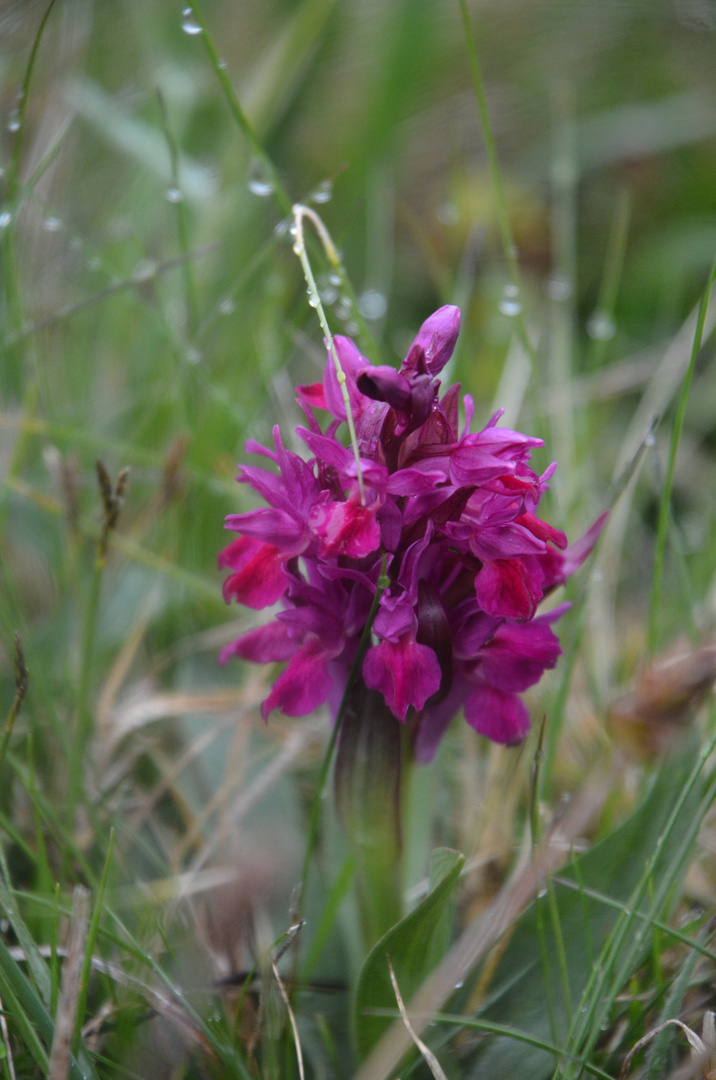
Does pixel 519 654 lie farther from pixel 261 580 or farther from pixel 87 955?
pixel 87 955

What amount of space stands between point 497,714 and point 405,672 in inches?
5.5

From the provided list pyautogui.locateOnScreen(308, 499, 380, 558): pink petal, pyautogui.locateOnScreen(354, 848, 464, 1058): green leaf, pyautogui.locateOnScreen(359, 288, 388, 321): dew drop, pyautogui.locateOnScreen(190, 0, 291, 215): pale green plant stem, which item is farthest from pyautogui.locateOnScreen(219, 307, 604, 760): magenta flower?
pyautogui.locateOnScreen(359, 288, 388, 321): dew drop

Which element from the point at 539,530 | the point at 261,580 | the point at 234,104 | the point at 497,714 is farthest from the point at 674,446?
the point at 234,104

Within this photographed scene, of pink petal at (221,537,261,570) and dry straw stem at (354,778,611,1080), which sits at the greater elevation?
pink petal at (221,537,261,570)

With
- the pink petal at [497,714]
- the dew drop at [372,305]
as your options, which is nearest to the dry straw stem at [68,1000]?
the pink petal at [497,714]

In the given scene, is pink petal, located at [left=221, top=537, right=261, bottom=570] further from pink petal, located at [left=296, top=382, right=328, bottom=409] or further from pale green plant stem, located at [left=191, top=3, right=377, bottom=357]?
pale green plant stem, located at [left=191, top=3, right=377, bottom=357]

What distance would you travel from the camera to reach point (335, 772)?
835mm

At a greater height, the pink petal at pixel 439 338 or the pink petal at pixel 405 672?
the pink petal at pixel 439 338

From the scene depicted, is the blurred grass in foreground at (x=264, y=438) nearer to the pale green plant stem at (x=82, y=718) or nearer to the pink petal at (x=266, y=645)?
the pale green plant stem at (x=82, y=718)

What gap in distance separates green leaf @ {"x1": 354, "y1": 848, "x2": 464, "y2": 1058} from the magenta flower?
13 centimetres

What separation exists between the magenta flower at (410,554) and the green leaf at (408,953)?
129 millimetres

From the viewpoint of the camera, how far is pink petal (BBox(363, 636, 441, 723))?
703 mm

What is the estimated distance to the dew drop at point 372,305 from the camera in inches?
68.4

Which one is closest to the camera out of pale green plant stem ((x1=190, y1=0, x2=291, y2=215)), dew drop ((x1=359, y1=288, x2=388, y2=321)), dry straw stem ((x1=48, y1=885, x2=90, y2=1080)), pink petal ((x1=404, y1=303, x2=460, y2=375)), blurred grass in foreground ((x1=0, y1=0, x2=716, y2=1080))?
dry straw stem ((x1=48, y1=885, x2=90, y2=1080))
